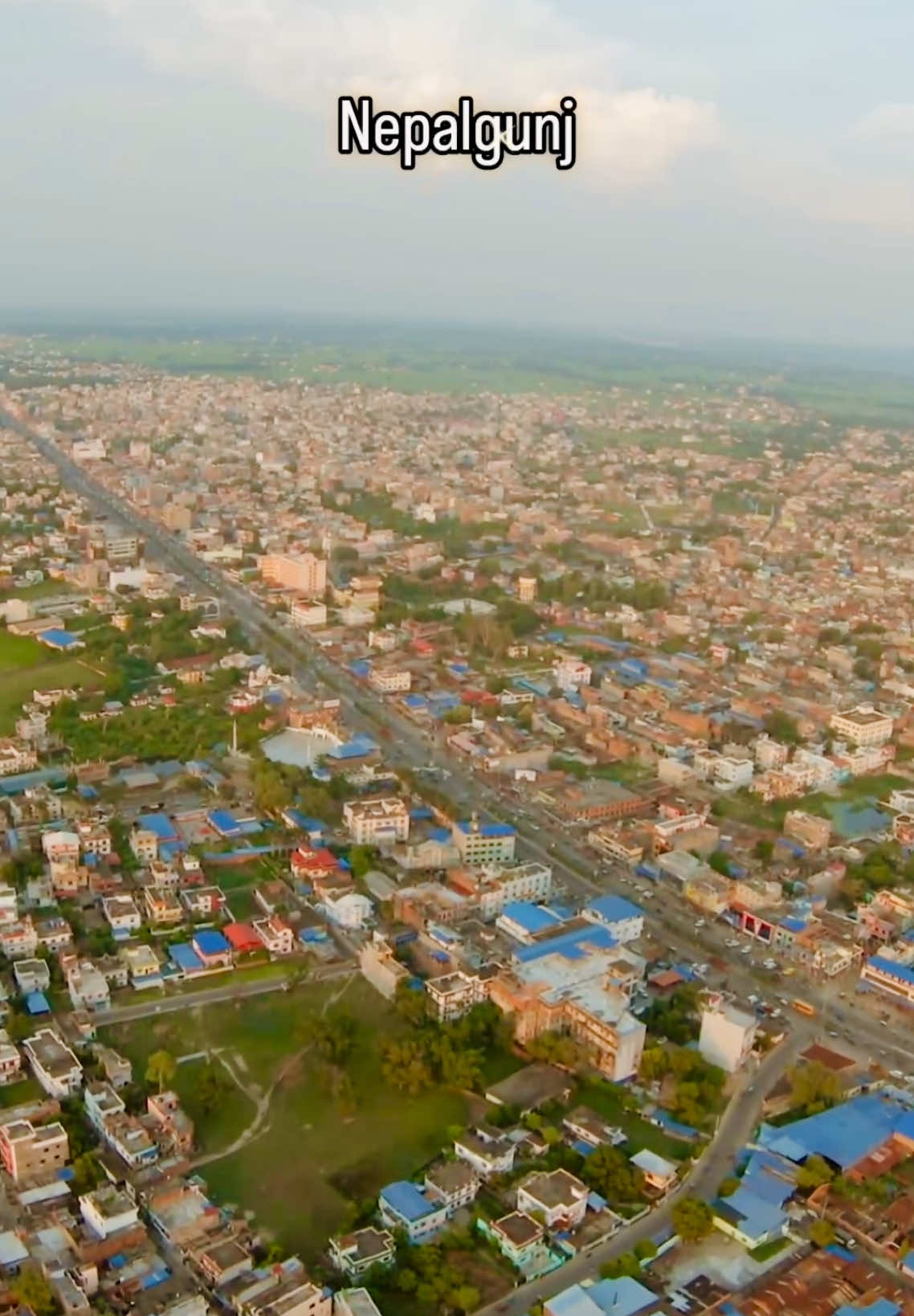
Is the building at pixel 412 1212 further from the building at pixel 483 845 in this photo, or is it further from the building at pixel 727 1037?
the building at pixel 483 845

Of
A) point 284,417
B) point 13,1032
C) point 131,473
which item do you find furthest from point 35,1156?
point 284,417

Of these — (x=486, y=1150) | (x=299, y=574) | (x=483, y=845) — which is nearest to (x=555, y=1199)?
(x=486, y=1150)

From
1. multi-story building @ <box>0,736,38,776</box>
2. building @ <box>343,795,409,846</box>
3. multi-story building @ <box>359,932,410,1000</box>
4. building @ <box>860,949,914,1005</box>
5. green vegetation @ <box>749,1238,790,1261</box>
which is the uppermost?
multi-story building @ <box>0,736,38,776</box>

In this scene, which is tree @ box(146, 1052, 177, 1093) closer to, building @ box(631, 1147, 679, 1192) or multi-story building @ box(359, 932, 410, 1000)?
multi-story building @ box(359, 932, 410, 1000)

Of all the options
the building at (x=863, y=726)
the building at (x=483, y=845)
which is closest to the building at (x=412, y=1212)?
the building at (x=483, y=845)

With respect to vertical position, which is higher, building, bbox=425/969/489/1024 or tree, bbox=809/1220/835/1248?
building, bbox=425/969/489/1024

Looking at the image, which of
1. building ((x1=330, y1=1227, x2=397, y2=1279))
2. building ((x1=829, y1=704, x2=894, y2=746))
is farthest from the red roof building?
building ((x1=829, y1=704, x2=894, y2=746))

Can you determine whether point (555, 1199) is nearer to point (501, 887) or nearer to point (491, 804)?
point (501, 887)
